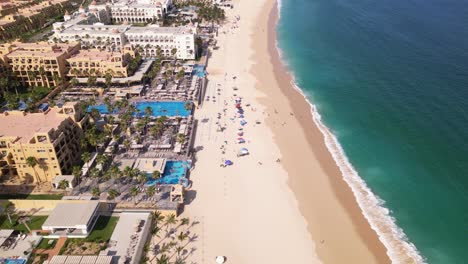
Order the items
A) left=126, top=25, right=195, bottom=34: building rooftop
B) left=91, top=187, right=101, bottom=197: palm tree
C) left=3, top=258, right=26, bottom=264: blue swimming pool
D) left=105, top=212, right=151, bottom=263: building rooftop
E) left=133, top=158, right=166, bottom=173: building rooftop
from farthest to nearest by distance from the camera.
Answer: left=126, top=25, right=195, bottom=34: building rooftop
left=133, top=158, right=166, bottom=173: building rooftop
left=91, top=187, right=101, bottom=197: palm tree
left=105, top=212, right=151, bottom=263: building rooftop
left=3, top=258, right=26, bottom=264: blue swimming pool

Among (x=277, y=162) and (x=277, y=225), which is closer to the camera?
(x=277, y=225)

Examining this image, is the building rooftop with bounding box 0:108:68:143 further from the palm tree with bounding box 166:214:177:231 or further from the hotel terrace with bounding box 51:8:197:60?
the hotel terrace with bounding box 51:8:197:60

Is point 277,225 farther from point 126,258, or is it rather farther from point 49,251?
point 49,251

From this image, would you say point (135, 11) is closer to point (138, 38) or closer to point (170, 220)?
point (138, 38)

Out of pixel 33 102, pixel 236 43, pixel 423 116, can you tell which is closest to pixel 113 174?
pixel 33 102

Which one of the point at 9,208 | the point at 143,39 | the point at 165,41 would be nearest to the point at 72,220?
the point at 9,208

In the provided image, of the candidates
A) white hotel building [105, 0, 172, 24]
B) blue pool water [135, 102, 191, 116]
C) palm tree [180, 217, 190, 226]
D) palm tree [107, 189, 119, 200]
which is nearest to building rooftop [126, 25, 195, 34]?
blue pool water [135, 102, 191, 116]

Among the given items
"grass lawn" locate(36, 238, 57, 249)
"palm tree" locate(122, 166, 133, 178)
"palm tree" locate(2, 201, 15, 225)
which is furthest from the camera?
"palm tree" locate(122, 166, 133, 178)
